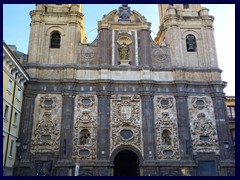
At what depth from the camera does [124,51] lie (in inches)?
1315

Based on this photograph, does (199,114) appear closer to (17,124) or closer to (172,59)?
(172,59)

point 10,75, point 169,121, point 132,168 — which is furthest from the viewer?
point 132,168

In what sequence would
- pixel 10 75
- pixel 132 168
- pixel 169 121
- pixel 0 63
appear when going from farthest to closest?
pixel 132 168 → pixel 169 121 → pixel 10 75 → pixel 0 63

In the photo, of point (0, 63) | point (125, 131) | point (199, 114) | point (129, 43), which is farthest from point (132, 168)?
point (0, 63)

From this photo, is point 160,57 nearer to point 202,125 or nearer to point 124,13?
point 124,13

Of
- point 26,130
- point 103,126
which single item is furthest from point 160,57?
point 26,130

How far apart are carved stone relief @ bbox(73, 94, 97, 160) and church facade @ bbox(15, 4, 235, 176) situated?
0.10 m

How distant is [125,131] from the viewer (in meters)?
29.9

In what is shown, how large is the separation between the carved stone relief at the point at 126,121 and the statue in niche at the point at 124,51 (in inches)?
192

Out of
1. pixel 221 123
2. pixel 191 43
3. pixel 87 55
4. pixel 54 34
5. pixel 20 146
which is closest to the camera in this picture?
pixel 20 146

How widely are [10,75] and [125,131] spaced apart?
12.4 m

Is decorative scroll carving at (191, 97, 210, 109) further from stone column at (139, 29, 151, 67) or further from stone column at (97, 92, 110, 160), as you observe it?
stone column at (97, 92, 110, 160)

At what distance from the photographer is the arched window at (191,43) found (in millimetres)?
34906

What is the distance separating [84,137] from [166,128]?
27.8 ft
